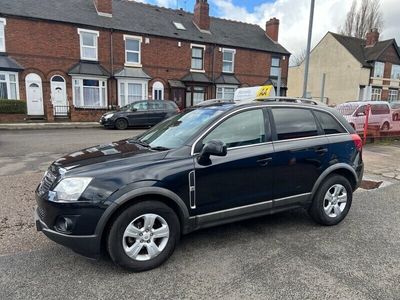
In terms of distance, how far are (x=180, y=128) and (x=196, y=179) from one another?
835mm

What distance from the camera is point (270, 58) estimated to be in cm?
2656

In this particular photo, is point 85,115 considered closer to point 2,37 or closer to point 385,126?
point 2,37

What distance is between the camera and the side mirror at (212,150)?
3.10 meters

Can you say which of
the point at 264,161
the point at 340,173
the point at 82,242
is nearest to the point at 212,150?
the point at 264,161

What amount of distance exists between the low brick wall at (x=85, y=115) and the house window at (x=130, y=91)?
2.26 metres

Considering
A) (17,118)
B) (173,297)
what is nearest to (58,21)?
(17,118)

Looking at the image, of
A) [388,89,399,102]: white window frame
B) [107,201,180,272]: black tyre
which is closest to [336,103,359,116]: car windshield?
[107,201,180,272]: black tyre

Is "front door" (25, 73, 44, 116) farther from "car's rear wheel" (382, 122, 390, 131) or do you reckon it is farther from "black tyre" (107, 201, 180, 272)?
"car's rear wheel" (382, 122, 390, 131)

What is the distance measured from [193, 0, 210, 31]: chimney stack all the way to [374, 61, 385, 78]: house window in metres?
20.1

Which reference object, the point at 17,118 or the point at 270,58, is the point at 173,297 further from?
the point at 270,58

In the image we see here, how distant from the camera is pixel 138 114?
54.6ft

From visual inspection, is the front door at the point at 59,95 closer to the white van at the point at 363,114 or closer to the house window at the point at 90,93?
the house window at the point at 90,93

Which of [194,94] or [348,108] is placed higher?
[194,94]

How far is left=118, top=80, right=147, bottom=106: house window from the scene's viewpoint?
828 inches
